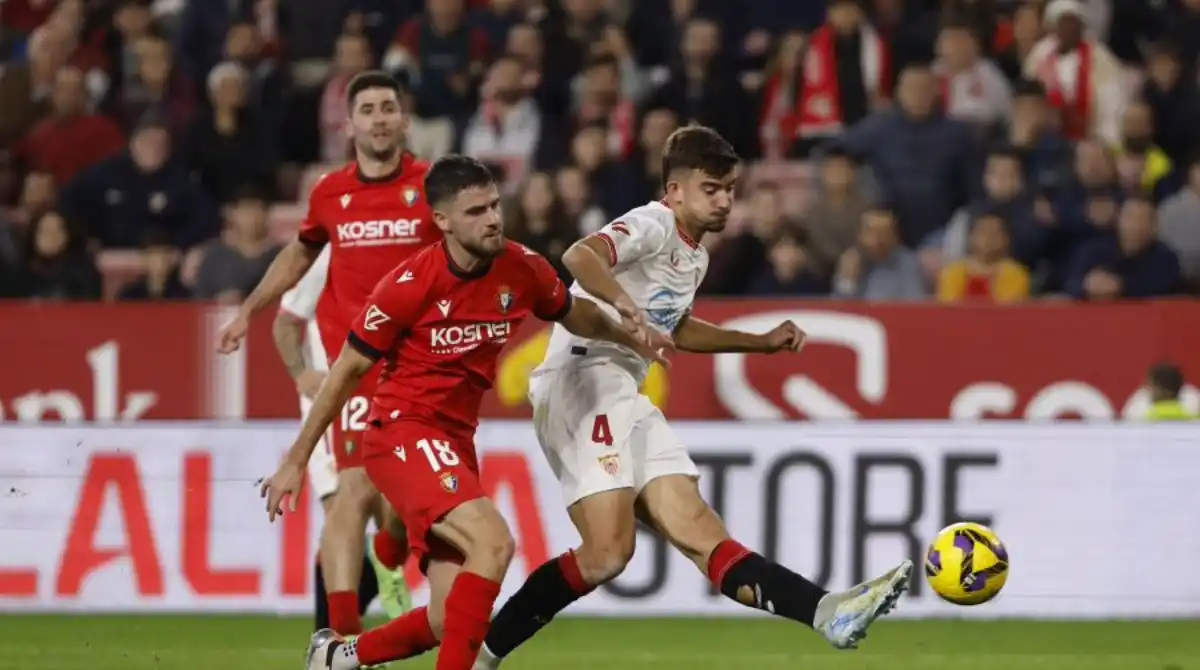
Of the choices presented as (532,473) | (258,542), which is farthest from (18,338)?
(532,473)

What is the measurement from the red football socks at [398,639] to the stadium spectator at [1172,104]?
29.6ft

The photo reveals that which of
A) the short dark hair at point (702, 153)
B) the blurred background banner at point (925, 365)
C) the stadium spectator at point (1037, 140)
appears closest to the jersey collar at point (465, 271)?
the short dark hair at point (702, 153)

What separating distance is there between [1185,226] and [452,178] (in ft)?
26.4

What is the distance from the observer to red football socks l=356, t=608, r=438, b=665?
24.6 ft

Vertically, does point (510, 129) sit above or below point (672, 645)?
above

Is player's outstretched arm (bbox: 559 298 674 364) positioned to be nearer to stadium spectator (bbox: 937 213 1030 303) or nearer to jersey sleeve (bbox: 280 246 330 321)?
jersey sleeve (bbox: 280 246 330 321)

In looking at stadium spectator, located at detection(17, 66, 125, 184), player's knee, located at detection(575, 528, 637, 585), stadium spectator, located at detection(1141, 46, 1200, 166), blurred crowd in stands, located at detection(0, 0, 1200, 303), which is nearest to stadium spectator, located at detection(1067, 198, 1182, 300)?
blurred crowd in stands, located at detection(0, 0, 1200, 303)

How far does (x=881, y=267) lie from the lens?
45.9 ft

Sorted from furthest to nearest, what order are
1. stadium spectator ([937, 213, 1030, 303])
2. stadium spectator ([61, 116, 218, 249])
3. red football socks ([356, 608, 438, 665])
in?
1. stadium spectator ([61, 116, 218, 249])
2. stadium spectator ([937, 213, 1030, 303])
3. red football socks ([356, 608, 438, 665])

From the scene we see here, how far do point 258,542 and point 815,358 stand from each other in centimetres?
342

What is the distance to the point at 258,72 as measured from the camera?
1655 cm

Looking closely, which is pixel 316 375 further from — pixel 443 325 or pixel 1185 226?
pixel 1185 226

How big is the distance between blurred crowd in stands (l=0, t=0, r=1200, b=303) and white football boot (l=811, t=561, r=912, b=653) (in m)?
6.67

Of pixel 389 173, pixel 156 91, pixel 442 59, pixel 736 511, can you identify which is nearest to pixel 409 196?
pixel 389 173
